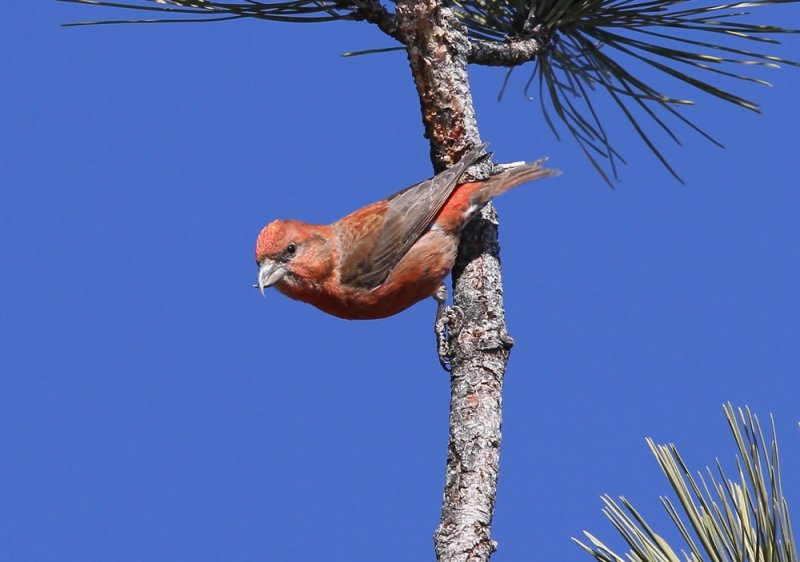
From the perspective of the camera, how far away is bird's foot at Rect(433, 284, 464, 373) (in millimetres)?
3693

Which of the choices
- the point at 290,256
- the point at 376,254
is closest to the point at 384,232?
the point at 376,254

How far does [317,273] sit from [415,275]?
0.48 metres

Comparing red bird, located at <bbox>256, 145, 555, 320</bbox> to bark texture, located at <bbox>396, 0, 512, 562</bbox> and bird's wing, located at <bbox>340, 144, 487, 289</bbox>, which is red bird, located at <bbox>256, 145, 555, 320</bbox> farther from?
bark texture, located at <bbox>396, 0, 512, 562</bbox>

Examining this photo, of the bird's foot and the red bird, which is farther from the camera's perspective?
the red bird

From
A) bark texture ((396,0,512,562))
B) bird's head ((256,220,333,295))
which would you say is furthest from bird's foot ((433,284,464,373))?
bird's head ((256,220,333,295))

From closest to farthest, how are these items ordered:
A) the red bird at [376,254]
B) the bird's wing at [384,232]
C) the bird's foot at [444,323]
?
the bird's foot at [444,323]
the red bird at [376,254]
the bird's wing at [384,232]

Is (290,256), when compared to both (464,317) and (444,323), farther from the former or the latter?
(464,317)

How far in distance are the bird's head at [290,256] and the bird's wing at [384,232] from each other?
13 centimetres

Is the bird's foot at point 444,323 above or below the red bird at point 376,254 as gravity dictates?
below

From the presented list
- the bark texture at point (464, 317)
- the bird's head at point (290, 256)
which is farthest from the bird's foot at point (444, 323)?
the bird's head at point (290, 256)

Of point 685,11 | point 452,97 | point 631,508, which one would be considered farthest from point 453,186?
point 631,508

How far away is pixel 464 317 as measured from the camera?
3.70 metres

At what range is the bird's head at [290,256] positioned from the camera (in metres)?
4.76

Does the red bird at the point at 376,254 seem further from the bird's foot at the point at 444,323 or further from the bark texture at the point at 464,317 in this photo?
the bark texture at the point at 464,317
